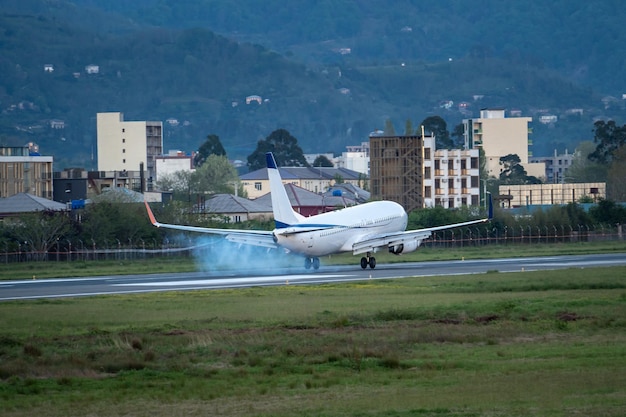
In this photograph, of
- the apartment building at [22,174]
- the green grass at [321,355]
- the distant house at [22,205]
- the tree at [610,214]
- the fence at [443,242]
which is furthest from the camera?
the apartment building at [22,174]

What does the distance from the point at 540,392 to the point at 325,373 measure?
20.1ft

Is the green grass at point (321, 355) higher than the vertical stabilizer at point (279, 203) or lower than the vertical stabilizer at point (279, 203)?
lower

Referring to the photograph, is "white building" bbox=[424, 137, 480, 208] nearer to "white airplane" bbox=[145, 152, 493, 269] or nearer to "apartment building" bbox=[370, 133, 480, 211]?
"apartment building" bbox=[370, 133, 480, 211]

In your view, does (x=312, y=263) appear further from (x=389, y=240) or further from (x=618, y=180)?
(x=618, y=180)

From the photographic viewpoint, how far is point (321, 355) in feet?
116

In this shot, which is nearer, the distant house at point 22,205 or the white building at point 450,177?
the distant house at point 22,205

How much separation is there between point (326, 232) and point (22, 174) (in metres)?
89.5

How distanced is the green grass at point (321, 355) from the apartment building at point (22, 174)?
103031mm

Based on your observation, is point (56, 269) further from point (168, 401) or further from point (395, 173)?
point (395, 173)

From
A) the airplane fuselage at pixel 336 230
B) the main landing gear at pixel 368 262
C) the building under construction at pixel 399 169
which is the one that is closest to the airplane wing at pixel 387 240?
the airplane fuselage at pixel 336 230

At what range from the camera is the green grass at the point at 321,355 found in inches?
1126

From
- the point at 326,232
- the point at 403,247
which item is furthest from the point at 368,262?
the point at 326,232

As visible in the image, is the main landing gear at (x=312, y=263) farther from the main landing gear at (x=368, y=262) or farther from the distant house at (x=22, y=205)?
the distant house at (x=22, y=205)

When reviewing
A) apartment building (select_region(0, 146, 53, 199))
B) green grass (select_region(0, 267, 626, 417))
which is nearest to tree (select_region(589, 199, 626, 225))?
green grass (select_region(0, 267, 626, 417))
